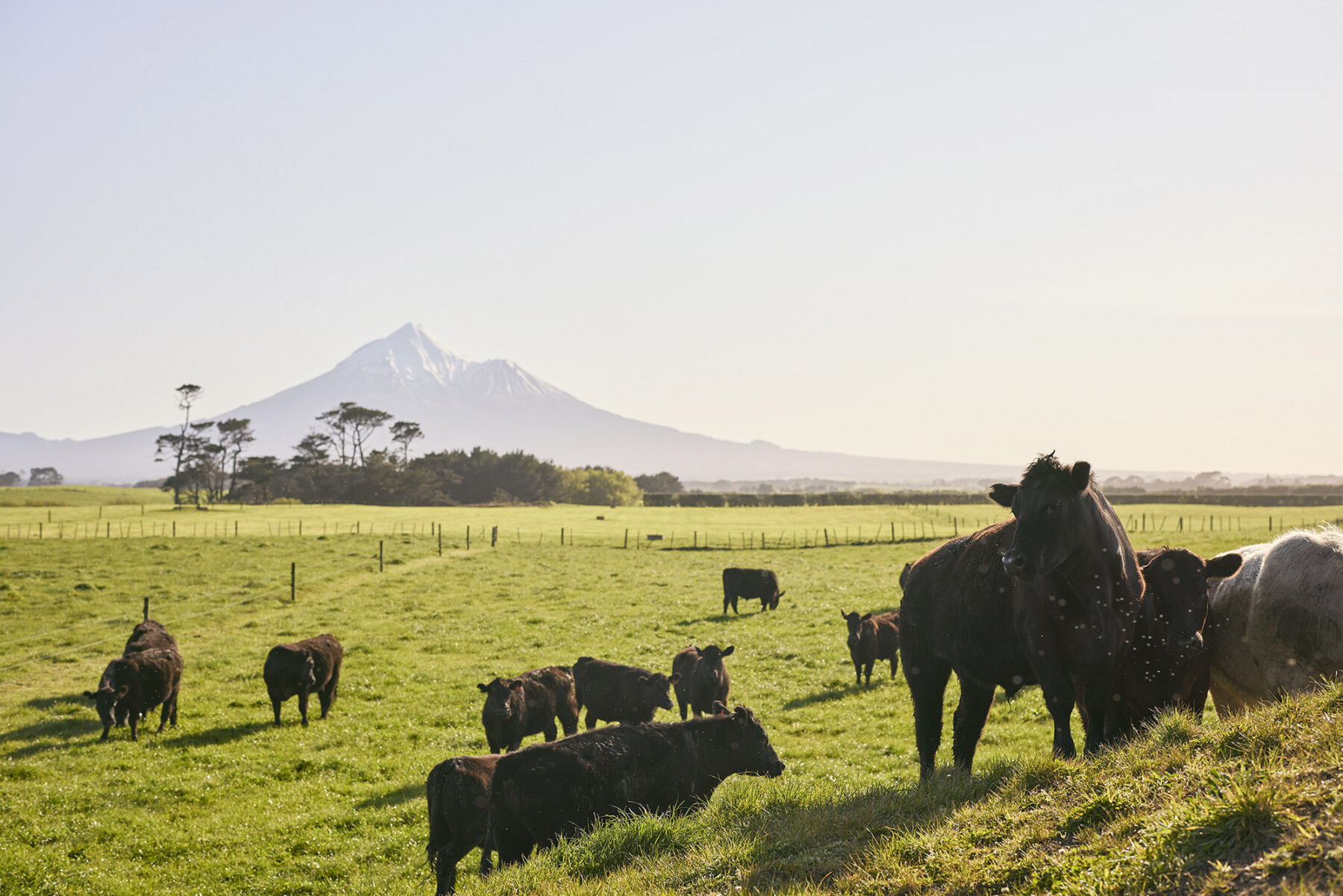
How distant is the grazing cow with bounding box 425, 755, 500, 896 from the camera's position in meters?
8.41

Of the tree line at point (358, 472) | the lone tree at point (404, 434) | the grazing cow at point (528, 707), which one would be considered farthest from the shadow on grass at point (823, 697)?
the lone tree at point (404, 434)

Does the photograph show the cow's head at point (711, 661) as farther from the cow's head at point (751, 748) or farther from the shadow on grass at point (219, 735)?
the shadow on grass at point (219, 735)

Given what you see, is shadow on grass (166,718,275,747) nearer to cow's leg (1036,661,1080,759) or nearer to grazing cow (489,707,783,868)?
grazing cow (489,707,783,868)

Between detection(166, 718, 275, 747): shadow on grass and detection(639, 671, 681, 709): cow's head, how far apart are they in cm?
822

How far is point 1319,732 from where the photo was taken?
4426mm

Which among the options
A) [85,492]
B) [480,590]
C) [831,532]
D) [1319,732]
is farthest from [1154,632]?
[85,492]

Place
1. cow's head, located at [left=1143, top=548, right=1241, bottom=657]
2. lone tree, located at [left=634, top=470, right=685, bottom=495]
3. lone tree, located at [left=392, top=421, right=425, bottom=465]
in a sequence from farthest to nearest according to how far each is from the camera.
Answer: lone tree, located at [left=634, top=470, right=685, bottom=495]
lone tree, located at [left=392, top=421, right=425, bottom=465]
cow's head, located at [left=1143, top=548, right=1241, bottom=657]

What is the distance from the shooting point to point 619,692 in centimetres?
1344

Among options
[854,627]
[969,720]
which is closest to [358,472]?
[854,627]

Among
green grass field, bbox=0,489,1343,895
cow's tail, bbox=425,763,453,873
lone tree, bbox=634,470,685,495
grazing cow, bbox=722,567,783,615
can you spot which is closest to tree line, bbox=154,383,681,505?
lone tree, bbox=634,470,685,495

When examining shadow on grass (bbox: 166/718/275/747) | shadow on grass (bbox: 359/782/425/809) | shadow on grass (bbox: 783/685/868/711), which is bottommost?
shadow on grass (bbox: 166/718/275/747)

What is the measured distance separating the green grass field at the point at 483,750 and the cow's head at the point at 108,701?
19.8 inches

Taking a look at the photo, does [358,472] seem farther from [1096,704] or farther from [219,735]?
[1096,704]

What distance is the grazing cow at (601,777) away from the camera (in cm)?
775
